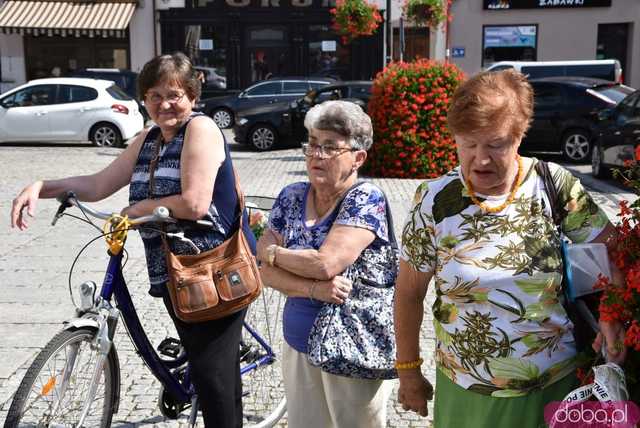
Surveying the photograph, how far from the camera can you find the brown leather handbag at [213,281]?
3107 millimetres

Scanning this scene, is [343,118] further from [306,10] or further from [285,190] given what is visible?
[306,10]

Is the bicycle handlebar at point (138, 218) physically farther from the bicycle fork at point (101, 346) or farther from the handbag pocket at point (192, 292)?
the bicycle fork at point (101, 346)

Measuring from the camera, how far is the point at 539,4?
28.7 metres

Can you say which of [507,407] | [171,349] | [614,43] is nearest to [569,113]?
[171,349]

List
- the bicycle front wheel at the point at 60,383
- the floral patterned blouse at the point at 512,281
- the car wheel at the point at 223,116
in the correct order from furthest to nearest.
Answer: the car wheel at the point at 223,116
the bicycle front wheel at the point at 60,383
the floral patterned blouse at the point at 512,281

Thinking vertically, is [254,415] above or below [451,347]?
below

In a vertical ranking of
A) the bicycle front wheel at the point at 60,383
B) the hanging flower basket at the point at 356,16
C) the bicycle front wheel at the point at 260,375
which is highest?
the hanging flower basket at the point at 356,16

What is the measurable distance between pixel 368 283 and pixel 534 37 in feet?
91.1

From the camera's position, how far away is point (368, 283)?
2.94 m

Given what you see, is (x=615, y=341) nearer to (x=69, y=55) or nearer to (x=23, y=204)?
(x=23, y=204)

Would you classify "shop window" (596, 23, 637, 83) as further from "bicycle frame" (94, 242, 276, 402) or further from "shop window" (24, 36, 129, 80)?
"bicycle frame" (94, 242, 276, 402)

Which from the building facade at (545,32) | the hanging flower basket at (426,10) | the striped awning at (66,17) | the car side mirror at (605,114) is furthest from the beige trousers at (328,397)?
the building facade at (545,32)

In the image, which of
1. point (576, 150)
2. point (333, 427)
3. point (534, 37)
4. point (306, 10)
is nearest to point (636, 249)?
point (333, 427)

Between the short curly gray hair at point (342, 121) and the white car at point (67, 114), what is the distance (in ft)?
Answer: 50.0
